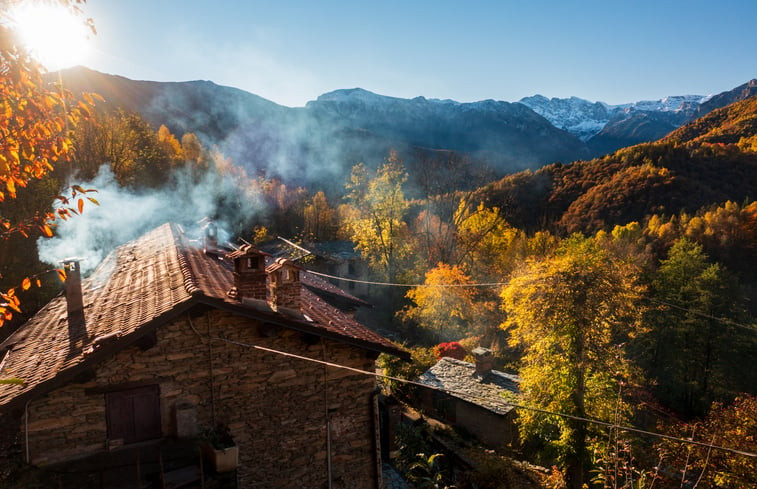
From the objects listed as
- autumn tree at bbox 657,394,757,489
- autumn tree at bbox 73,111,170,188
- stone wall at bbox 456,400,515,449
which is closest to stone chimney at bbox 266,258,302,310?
autumn tree at bbox 657,394,757,489

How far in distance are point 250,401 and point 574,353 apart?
13466mm

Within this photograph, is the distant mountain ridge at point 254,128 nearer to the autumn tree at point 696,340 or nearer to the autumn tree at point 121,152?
the autumn tree at point 121,152

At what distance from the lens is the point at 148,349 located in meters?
6.76

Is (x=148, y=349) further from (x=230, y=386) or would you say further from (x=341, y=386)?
(x=341, y=386)

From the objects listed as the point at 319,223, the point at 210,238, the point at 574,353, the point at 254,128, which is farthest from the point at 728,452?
the point at 254,128

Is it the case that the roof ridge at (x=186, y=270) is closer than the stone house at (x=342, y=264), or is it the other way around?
the roof ridge at (x=186, y=270)

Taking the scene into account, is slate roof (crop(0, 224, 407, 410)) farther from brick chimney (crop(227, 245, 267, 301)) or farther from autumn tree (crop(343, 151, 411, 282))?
autumn tree (crop(343, 151, 411, 282))

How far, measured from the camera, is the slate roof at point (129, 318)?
6137 mm

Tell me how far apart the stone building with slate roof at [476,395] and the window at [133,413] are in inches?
522

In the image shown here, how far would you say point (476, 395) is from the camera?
63.6 feet

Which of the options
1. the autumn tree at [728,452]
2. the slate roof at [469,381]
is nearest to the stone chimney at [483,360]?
the slate roof at [469,381]

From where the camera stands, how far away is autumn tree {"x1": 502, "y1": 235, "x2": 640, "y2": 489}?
51.1ft

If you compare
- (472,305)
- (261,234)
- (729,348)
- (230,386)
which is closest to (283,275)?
(230,386)

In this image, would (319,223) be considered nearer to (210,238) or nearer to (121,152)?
(121,152)
